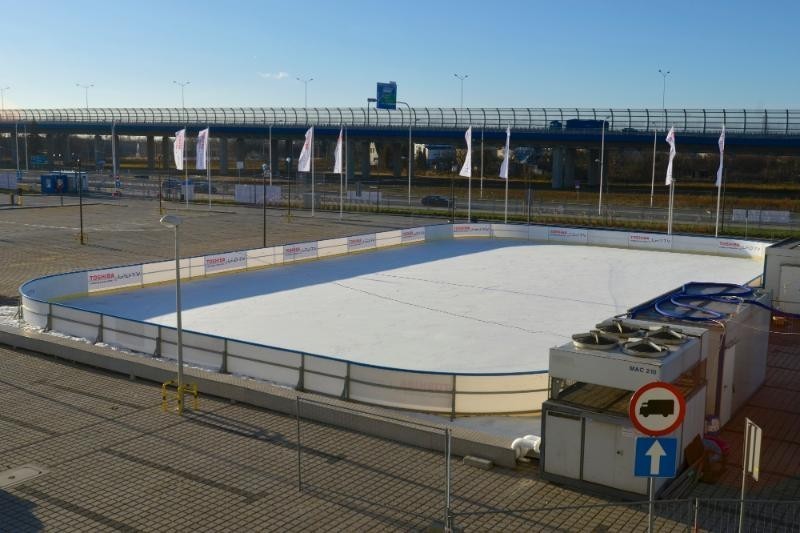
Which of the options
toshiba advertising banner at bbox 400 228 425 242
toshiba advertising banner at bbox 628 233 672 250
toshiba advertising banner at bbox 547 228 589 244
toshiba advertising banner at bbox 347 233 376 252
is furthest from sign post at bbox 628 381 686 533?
toshiba advertising banner at bbox 547 228 589 244

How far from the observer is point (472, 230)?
158 ft

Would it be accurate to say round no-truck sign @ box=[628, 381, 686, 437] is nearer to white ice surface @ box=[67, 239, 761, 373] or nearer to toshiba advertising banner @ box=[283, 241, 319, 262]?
white ice surface @ box=[67, 239, 761, 373]

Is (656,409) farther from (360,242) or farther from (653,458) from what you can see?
(360,242)

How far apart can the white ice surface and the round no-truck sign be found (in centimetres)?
1078

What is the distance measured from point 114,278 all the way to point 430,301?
11286 mm

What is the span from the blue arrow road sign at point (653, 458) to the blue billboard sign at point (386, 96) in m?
87.9

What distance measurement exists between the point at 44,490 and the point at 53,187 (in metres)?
71.7

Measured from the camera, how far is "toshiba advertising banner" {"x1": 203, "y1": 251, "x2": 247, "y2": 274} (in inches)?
1289

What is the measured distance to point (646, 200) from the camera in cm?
7681

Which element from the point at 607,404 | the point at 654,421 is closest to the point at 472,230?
the point at 607,404

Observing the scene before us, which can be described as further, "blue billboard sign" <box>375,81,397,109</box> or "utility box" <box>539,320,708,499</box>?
"blue billboard sign" <box>375,81,397,109</box>

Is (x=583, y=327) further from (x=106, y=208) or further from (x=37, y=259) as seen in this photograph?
(x=106, y=208)

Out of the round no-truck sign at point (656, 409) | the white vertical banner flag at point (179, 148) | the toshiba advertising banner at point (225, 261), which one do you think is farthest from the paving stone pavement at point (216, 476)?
the white vertical banner flag at point (179, 148)

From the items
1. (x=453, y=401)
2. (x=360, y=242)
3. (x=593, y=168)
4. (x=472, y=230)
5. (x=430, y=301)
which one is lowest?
(x=430, y=301)
